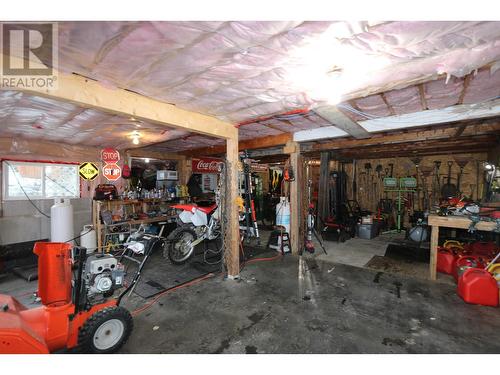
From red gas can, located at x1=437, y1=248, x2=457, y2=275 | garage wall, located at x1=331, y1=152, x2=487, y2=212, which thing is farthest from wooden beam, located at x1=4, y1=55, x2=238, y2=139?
garage wall, located at x1=331, y1=152, x2=487, y2=212

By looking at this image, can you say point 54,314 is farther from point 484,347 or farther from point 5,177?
point 5,177

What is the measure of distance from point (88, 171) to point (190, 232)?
10.4ft

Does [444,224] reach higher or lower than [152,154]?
lower

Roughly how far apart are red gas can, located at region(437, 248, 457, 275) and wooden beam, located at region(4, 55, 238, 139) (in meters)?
4.55

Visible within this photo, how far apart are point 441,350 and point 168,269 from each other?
158 inches

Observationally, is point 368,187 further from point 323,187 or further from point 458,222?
point 458,222

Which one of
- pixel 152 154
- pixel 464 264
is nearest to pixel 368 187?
pixel 464 264

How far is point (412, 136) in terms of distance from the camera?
4602 millimetres

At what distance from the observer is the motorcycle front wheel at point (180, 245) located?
4.56m

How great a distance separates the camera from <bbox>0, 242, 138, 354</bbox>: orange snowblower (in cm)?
193

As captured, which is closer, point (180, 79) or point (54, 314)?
point (54, 314)

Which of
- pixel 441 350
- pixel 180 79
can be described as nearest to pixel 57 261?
pixel 180 79

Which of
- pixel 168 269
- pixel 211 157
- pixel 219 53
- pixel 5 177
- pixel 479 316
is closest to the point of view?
pixel 219 53

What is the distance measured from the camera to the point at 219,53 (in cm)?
184
